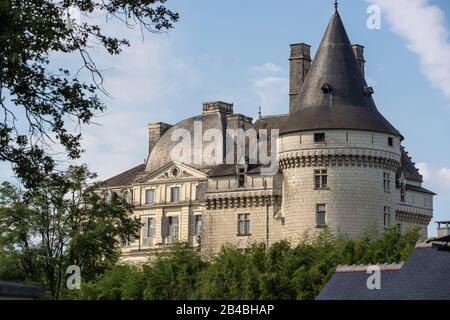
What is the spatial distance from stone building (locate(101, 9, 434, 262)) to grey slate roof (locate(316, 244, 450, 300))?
37225mm

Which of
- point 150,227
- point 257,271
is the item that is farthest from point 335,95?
point 150,227

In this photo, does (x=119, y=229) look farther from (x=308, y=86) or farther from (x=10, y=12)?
(x=10, y=12)

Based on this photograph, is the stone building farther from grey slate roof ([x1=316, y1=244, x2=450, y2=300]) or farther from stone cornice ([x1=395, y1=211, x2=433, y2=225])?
grey slate roof ([x1=316, y1=244, x2=450, y2=300])

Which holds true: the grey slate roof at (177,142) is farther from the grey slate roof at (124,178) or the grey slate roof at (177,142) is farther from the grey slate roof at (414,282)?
the grey slate roof at (414,282)

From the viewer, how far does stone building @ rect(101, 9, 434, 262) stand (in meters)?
80.5

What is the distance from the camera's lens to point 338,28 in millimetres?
83750

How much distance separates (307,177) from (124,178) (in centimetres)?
2329

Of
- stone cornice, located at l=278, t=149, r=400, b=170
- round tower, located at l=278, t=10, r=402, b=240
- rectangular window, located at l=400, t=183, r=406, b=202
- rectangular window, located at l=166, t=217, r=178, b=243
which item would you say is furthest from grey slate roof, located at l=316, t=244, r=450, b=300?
rectangular window, located at l=166, t=217, r=178, b=243

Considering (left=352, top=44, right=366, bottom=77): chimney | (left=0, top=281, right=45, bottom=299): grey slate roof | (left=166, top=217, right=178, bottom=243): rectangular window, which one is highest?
(left=352, top=44, right=366, bottom=77): chimney

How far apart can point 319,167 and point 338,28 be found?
898 centimetres

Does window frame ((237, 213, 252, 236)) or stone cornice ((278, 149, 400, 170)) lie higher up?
stone cornice ((278, 149, 400, 170))

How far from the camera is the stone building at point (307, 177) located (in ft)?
264

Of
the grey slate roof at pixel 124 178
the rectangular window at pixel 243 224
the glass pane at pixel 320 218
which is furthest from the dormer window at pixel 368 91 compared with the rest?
the grey slate roof at pixel 124 178

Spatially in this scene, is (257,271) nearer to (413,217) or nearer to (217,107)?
(413,217)
